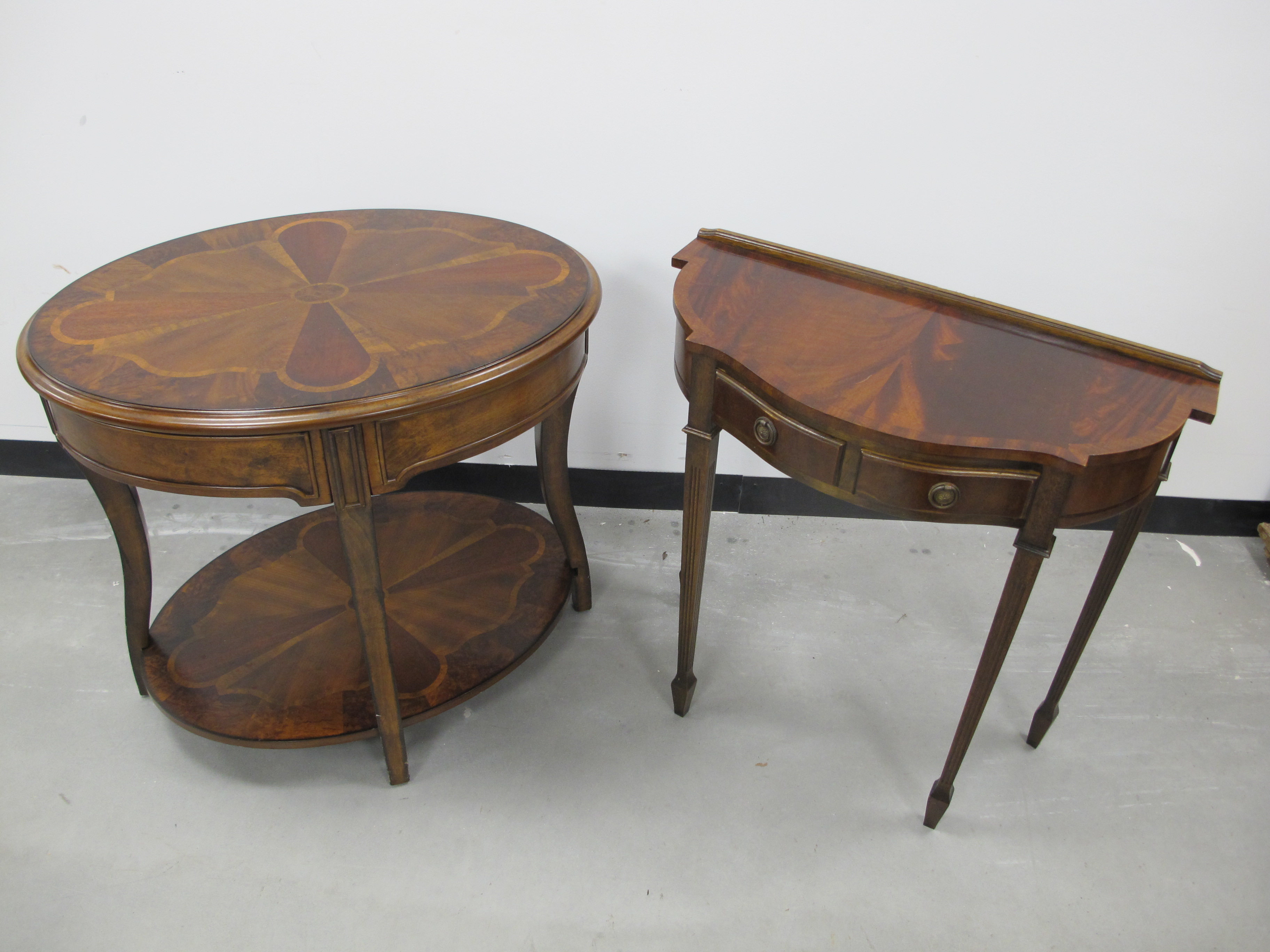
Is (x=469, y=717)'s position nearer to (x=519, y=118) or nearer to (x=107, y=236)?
(x=519, y=118)

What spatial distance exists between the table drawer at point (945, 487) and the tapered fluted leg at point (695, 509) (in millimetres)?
346

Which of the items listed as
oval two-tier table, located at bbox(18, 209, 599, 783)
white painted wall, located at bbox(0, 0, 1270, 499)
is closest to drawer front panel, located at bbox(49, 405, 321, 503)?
oval two-tier table, located at bbox(18, 209, 599, 783)

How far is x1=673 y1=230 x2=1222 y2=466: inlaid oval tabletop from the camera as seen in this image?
1409 mm

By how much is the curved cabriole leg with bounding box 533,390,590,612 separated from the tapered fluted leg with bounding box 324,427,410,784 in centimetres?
56

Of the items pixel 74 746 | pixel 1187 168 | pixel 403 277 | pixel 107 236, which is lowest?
pixel 74 746

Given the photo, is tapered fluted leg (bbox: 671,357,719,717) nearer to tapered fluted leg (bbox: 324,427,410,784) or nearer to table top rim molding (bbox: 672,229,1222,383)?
table top rim molding (bbox: 672,229,1222,383)

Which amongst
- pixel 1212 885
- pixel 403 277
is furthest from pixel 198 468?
pixel 1212 885

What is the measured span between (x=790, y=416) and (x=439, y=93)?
1.38 m

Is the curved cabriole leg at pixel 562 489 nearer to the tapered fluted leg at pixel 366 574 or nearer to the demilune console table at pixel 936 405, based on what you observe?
the demilune console table at pixel 936 405

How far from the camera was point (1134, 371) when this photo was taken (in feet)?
5.17

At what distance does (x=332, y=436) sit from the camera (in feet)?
4.79

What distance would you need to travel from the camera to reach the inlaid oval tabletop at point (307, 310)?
58.7 inches

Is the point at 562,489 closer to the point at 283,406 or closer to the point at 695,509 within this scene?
the point at 695,509

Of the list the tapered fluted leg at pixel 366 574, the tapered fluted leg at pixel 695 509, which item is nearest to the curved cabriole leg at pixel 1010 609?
the tapered fluted leg at pixel 695 509
